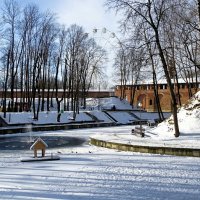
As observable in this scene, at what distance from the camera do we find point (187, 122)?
2092cm

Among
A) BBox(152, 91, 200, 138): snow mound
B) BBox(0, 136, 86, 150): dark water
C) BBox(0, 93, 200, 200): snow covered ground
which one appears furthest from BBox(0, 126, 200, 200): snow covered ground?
BBox(0, 136, 86, 150): dark water

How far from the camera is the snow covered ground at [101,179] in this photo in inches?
352

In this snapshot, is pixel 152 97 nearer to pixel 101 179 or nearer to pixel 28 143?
pixel 28 143

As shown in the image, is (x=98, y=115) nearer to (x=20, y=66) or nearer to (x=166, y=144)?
(x=20, y=66)

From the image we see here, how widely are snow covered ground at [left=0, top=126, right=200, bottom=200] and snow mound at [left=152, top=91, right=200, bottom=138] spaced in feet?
19.8

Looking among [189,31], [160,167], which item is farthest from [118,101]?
[160,167]

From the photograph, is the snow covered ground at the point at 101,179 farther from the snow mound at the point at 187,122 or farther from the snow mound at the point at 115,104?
the snow mound at the point at 115,104

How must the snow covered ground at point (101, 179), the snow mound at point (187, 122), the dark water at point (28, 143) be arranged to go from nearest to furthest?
the snow covered ground at point (101, 179), the snow mound at point (187, 122), the dark water at point (28, 143)

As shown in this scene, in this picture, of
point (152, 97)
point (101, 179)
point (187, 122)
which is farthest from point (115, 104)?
point (101, 179)

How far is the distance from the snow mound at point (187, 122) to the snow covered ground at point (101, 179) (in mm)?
6032

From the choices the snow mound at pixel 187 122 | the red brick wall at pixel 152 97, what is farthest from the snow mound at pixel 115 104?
the snow mound at pixel 187 122

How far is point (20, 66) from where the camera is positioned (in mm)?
46594

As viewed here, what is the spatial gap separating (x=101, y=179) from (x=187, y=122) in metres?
11.4

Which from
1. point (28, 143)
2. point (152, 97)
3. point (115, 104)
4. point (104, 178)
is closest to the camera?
point (104, 178)
